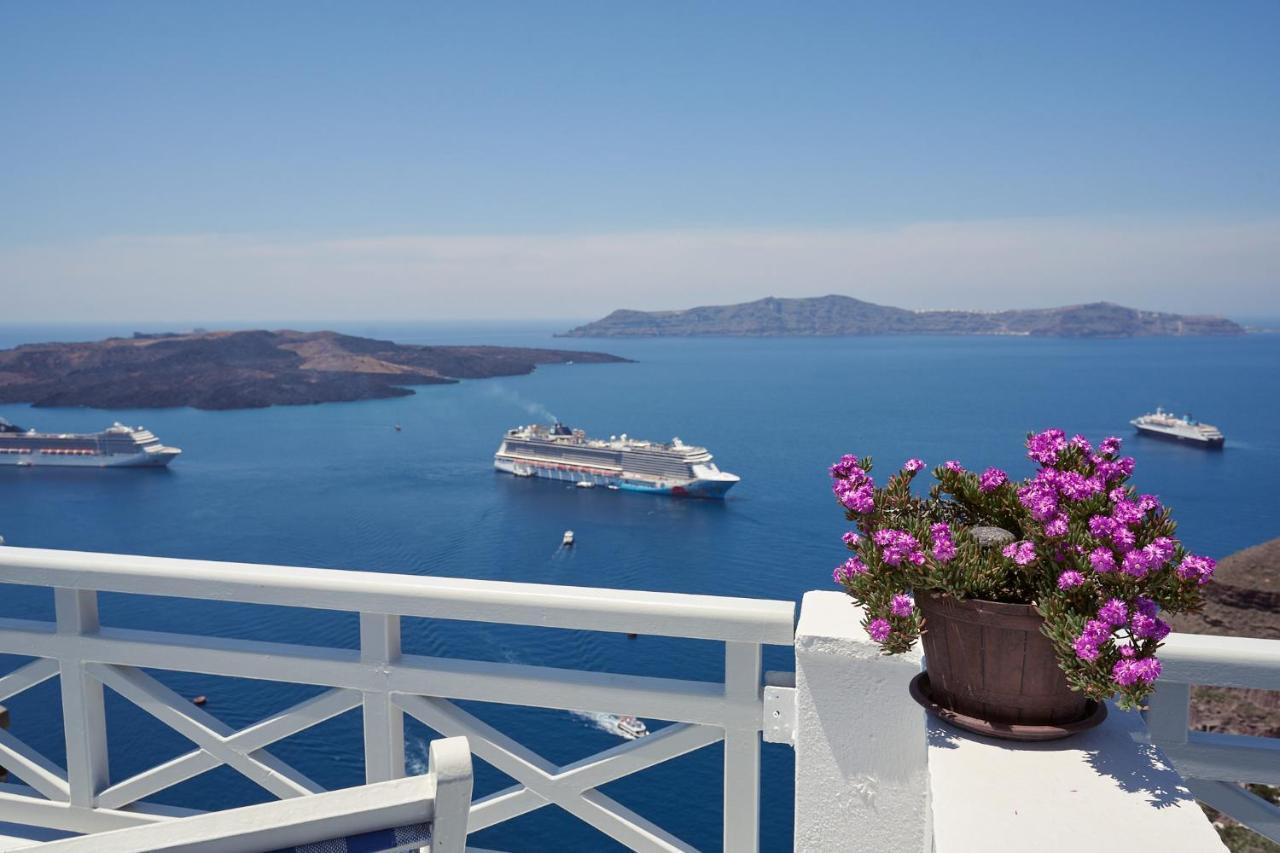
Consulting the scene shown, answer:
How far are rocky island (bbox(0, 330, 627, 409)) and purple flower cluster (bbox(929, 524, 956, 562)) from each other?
2448 inches

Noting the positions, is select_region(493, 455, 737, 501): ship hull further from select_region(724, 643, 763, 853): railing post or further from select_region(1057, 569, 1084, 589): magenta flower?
select_region(1057, 569, 1084, 589): magenta flower

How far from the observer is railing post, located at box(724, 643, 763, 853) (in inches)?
53.9

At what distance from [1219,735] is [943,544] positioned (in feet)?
1.99

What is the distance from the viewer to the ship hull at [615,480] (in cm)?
3566

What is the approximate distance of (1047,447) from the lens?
1.16 metres

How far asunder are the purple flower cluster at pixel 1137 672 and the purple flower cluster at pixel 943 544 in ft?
0.68

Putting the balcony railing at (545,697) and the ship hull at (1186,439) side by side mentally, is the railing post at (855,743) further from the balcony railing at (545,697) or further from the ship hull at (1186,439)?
the ship hull at (1186,439)

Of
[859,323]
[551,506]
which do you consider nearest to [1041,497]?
[551,506]

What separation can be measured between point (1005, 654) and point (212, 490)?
136ft

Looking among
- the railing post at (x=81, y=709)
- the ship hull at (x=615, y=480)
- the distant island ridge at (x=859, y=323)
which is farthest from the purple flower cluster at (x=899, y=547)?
the distant island ridge at (x=859, y=323)

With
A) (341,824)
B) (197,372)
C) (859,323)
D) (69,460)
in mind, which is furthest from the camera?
(859,323)

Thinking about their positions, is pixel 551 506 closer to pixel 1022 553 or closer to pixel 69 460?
pixel 69 460

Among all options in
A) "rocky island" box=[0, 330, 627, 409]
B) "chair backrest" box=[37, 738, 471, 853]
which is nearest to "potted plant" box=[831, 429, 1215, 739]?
"chair backrest" box=[37, 738, 471, 853]

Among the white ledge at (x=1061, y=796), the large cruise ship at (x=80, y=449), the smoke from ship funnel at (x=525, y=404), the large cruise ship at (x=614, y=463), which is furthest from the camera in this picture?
the smoke from ship funnel at (x=525, y=404)
